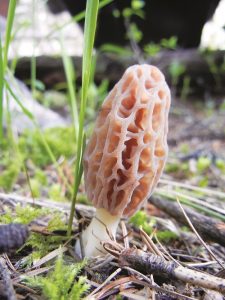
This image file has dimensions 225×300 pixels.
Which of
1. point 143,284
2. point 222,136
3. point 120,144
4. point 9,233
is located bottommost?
point 222,136

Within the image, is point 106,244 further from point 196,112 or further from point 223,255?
point 196,112

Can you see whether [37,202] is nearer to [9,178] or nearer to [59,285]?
[9,178]

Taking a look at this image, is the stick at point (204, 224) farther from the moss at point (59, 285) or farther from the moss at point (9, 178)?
the moss at point (9, 178)

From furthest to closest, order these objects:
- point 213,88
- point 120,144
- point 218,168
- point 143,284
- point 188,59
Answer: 1. point 213,88
2. point 188,59
3. point 218,168
4. point 120,144
5. point 143,284

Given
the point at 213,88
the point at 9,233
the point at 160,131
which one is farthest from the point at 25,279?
the point at 213,88

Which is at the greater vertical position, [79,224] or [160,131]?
[160,131]

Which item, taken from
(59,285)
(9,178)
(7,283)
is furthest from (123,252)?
(9,178)
